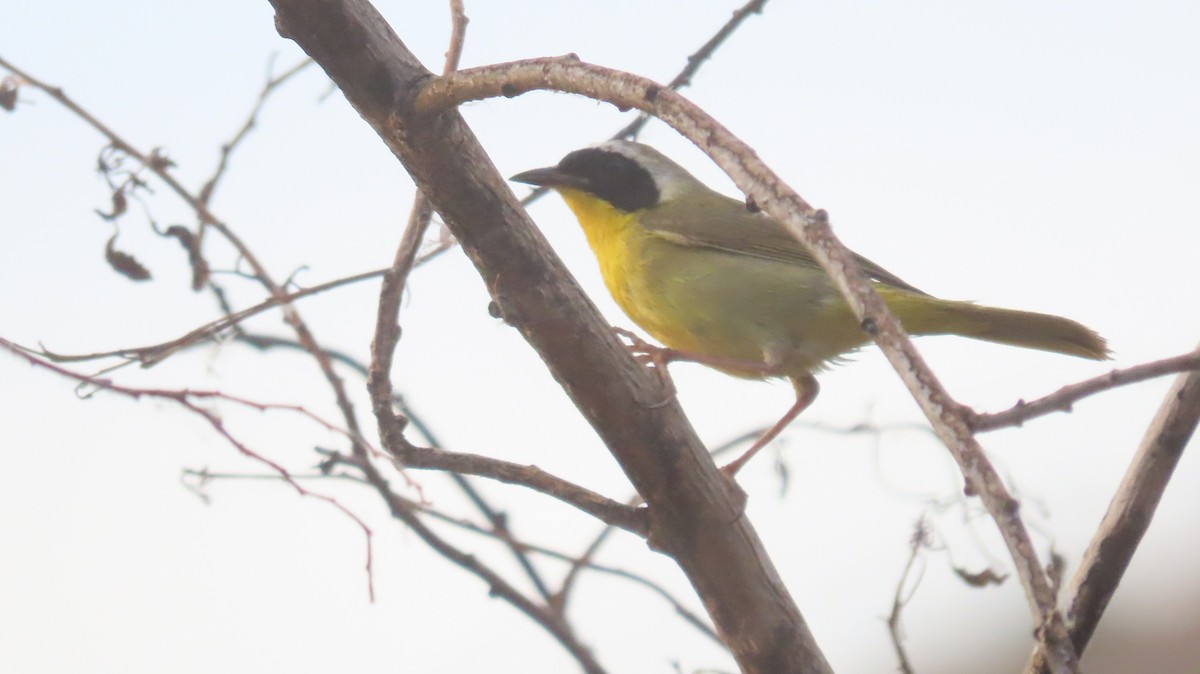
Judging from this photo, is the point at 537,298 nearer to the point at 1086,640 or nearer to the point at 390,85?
the point at 390,85

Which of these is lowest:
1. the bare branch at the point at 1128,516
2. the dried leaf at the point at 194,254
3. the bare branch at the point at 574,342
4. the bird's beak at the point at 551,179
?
the bare branch at the point at 1128,516

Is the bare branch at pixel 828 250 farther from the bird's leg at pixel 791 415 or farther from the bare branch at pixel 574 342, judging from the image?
the bird's leg at pixel 791 415

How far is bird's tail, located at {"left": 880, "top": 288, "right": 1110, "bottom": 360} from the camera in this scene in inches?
134

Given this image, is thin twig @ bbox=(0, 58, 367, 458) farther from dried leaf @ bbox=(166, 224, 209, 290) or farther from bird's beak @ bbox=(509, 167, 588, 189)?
bird's beak @ bbox=(509, 167, 588, 189)

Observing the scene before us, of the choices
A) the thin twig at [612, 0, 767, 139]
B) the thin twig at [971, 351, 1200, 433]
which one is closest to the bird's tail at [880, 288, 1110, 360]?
the thin twig at [612, 0, 767, 139]

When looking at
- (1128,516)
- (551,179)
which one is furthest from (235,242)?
(1128,516)

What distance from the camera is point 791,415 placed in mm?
3814

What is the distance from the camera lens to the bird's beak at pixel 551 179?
424cm

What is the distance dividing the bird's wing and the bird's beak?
11.4 inches

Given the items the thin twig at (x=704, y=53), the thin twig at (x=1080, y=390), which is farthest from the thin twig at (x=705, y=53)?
the thin twig at (x=1080, y=390)

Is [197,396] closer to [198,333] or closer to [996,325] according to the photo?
[198,333]

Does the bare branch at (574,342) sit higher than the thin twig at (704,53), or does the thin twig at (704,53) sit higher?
the thin twig at (704,53)

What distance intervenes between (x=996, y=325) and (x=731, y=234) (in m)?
0.88

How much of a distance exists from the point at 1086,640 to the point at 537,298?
4.05 ft
